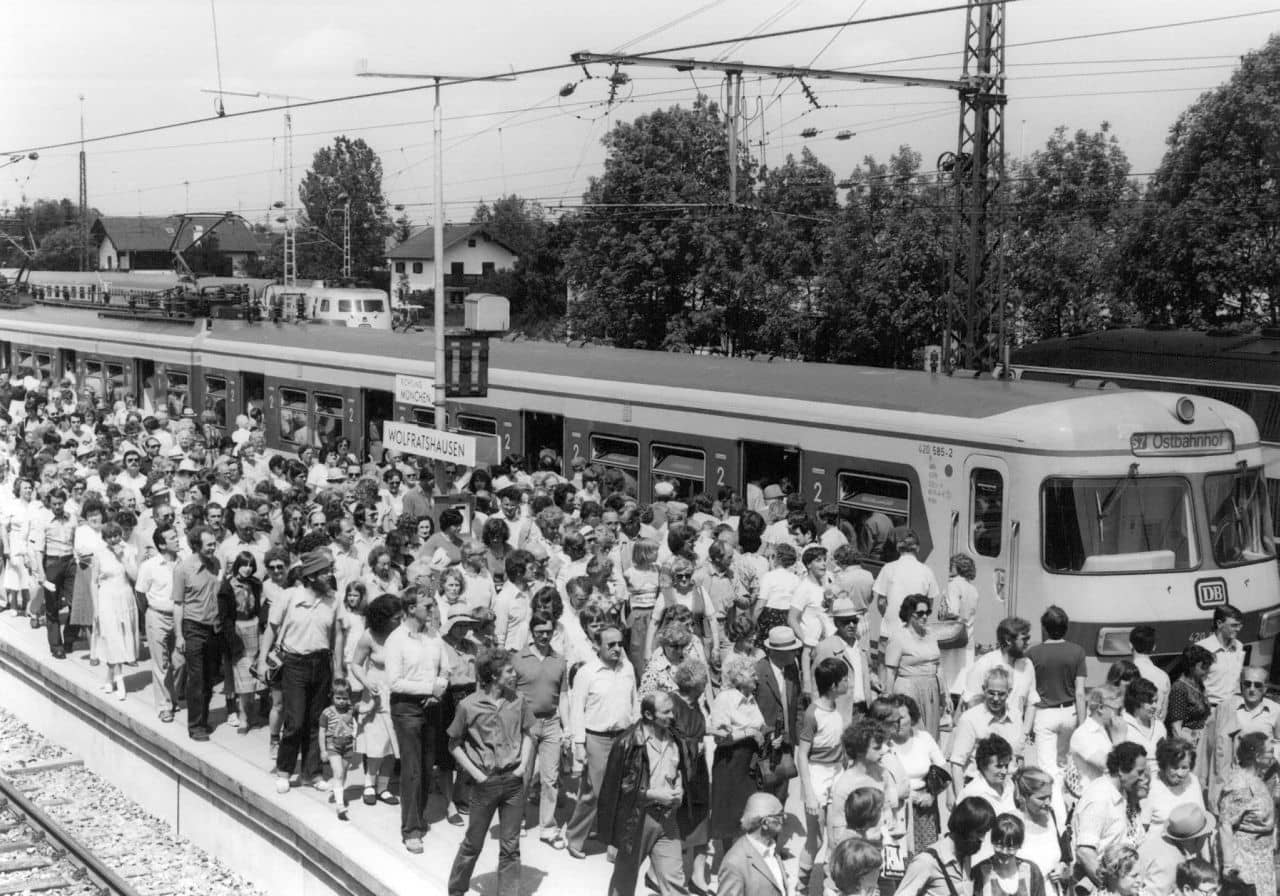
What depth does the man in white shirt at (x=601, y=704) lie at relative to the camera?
8.98 m

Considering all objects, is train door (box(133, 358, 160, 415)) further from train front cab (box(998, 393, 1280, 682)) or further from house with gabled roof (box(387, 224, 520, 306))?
house with gabled roof (box(387, 224, 520, 306))

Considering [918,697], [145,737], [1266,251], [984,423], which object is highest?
[1266,251]

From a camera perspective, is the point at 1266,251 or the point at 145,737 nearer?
the point at 145,737

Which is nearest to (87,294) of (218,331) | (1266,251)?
(218,331)

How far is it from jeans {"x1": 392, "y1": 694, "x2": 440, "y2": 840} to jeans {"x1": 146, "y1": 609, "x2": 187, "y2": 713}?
3237 mm

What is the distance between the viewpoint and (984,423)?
1253cm

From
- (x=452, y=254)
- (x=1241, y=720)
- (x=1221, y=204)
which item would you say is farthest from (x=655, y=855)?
(x=452, y=254)

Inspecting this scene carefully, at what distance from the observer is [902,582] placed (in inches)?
436

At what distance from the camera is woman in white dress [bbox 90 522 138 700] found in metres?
12.8

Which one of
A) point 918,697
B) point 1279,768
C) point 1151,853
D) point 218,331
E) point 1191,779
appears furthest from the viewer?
point 218,331

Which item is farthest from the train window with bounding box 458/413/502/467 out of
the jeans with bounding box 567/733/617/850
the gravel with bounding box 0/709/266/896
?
the jeans with bounding box 567/733/617/850

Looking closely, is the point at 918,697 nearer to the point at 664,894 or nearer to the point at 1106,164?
the point at 664,894

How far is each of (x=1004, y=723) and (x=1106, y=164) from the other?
28810mm

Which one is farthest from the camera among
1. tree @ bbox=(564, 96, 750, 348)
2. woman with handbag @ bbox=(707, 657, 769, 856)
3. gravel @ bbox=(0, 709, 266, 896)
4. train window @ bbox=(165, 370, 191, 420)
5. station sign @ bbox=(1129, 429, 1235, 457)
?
tree @ bbox=(564, 96, 750, 348)
